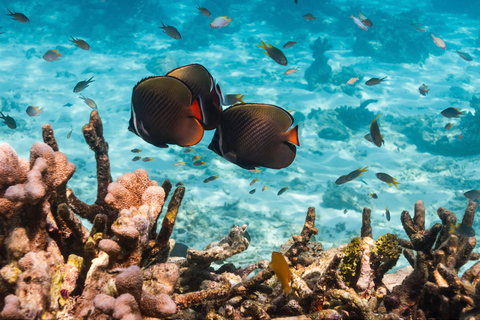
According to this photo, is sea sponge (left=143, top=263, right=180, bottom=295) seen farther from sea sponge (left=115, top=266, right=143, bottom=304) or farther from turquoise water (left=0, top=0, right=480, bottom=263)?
turquoise water (left=0, top=0, right=480, bottom=263)

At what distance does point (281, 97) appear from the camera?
21328mm

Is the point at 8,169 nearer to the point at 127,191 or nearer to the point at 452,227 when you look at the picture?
the point at 127,191

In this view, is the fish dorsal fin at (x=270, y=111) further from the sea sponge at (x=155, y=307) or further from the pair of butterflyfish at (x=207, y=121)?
the sea sponge at (x=155, y=307)

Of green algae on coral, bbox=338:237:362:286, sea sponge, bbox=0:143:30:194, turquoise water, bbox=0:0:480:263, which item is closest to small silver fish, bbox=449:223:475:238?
green algae on coral, bbox=338:237:362:286

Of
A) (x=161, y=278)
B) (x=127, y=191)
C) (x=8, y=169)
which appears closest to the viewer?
(x=8, y=169)

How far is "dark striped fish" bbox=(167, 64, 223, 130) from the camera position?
1.48 m

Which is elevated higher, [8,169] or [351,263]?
[8,169]

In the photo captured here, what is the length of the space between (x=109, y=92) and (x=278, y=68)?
15599 mm

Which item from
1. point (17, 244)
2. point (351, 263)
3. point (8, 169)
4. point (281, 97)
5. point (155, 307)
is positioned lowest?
point (281, 97)

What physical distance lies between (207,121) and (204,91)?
7.4 inches

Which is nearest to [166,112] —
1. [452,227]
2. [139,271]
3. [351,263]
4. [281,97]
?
[139,271]

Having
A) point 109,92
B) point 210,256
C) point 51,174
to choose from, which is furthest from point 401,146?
point 109,92

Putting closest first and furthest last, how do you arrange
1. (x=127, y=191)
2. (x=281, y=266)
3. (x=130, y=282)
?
(x=130, y=282) < (x=281, y=266) < (x=127, y=191)

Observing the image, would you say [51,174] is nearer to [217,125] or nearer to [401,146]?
[217,125]
